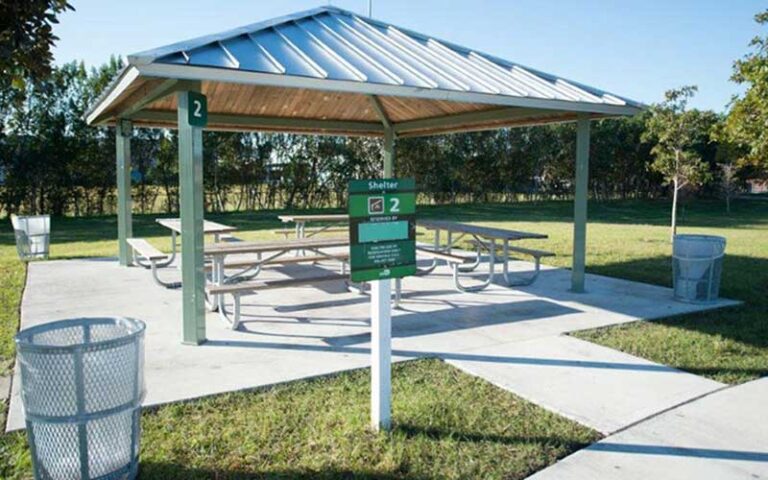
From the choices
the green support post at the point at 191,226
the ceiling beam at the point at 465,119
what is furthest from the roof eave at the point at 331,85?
the ceiling beam at the point at 465,119

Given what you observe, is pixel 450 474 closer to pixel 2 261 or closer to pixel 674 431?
pixel 674 431

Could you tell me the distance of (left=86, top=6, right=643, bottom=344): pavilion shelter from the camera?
15.6ft

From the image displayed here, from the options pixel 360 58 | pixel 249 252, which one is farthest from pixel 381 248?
pixel 249 252

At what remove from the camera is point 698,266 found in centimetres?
680

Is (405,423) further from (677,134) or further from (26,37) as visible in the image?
(677,134)

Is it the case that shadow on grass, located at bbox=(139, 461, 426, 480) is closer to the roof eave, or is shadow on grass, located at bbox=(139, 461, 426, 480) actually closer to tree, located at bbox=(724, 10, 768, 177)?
the roof eave

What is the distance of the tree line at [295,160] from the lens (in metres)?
17.0

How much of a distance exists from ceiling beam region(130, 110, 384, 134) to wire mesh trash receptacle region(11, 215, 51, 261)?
9.02 feet

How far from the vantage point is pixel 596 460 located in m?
3.11

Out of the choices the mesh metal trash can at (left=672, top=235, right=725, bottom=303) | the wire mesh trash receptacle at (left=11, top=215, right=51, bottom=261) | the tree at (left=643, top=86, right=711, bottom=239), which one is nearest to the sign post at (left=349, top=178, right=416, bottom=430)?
the mesh metal trash can at (left=672, top=235, right=725, bottom=303)

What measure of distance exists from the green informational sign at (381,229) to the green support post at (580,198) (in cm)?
428

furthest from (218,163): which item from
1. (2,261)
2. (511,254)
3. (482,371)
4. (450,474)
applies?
(450,474)

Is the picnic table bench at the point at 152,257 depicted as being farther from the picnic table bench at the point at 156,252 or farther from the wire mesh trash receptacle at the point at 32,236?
the wire mesh trash receptacle at the point at 32,236

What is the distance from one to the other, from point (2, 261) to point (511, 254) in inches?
347
